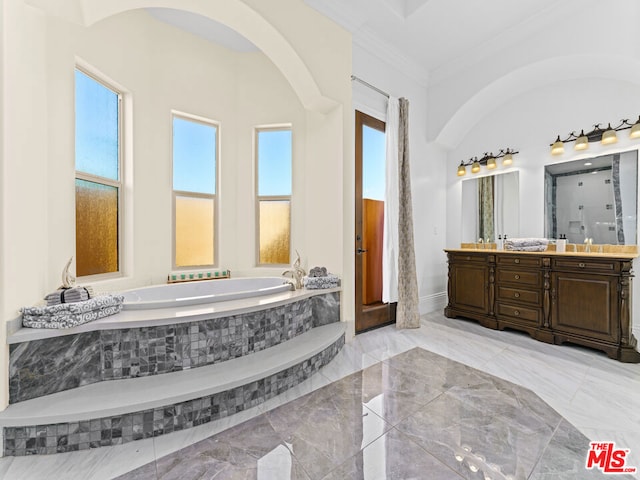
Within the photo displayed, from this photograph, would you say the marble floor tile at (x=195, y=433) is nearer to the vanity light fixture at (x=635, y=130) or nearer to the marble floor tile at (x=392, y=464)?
the marble floor tile at (x=392, y=464)

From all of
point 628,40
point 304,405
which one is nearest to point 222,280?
point 304,405

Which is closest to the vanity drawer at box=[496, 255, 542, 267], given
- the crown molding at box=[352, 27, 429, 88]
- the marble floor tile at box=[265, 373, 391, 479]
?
the marble floor tile at box=[265, 373, 391, 479]

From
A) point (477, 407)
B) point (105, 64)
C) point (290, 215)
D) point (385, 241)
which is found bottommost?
point (477, 407)

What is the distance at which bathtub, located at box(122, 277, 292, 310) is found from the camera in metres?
1.94

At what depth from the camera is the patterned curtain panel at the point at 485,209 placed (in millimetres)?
3816

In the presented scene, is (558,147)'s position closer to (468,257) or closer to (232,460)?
(468,257)

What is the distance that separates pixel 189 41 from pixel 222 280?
2.73 m

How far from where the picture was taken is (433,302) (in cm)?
409

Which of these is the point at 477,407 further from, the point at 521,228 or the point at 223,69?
the point at 223,69

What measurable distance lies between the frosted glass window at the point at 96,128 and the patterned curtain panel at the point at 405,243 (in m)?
3.06

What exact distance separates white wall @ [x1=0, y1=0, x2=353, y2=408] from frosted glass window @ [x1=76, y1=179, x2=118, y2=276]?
0.42 ft

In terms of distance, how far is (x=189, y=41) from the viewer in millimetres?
3166

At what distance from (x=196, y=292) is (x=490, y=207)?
153 inches

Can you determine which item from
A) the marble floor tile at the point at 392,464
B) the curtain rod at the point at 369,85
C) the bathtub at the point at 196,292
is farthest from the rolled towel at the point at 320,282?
the curtain rod at the point at 369,85
